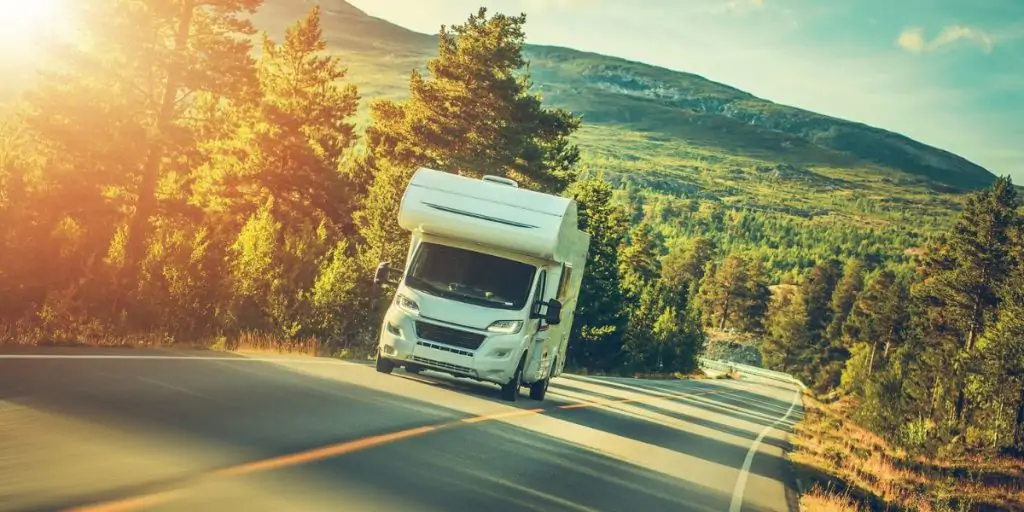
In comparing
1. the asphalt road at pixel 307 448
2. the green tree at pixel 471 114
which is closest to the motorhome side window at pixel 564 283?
the asphalt road at pixel 307 448

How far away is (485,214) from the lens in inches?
690

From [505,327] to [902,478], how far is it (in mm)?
14273

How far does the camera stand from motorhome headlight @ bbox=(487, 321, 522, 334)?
56.4ft

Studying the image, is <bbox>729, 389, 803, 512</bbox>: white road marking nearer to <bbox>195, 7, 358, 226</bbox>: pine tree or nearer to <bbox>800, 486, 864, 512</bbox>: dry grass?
<bbox>800, 486, 864, 512</bbox>: dry grass

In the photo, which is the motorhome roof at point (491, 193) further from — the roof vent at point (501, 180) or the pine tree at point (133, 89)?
the pine tree at point (133, 89)

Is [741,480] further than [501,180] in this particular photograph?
No

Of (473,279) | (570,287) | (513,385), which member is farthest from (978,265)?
(473,279)

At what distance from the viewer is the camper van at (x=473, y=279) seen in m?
17.1

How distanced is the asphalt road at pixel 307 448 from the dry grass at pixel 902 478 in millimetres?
1285

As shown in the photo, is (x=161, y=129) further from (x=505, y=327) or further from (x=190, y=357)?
(x=505, y=327)

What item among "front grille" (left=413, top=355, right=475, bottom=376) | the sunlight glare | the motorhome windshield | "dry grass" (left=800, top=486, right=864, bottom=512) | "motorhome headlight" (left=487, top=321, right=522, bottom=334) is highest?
the sunlight glare

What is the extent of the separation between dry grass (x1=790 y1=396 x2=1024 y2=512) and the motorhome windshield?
5.86m

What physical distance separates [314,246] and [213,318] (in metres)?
5.56

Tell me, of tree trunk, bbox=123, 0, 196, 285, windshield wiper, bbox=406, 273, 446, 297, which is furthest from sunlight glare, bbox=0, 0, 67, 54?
windshield wiper, bbox=406, 273, 446, 297
